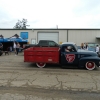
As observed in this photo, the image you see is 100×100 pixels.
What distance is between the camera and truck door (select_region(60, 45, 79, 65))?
341 inches

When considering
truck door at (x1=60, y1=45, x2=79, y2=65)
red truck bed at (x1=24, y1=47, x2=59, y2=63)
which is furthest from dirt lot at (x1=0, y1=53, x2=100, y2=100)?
red truck bed at (x1=24, y1=47, x2=59, y2=63)

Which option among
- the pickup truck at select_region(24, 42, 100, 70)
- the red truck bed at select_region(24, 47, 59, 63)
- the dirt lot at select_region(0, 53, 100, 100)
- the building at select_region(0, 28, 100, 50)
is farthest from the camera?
the building at select_region(0, 28, 100, 50)

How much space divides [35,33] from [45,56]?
59.3ft

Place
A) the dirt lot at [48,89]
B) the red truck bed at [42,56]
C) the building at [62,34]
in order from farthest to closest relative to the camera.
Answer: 1. the building at [62,34]
2. the red truck bed at [42,56]
3. the dirt lot at [48,89]

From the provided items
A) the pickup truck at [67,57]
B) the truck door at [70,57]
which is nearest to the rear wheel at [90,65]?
the pickup truck at [67,57]

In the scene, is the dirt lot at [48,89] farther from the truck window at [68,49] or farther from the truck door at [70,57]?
the truck window at [68,49]

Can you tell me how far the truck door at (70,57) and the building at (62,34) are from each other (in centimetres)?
1739

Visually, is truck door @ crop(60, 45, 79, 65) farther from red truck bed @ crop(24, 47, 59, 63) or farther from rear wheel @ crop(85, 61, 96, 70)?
rear wheel @ crop(85, 61, 96, 70)

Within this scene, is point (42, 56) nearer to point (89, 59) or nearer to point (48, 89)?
point (89, 59)

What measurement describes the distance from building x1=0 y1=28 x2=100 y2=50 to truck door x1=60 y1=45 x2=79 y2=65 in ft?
57.0

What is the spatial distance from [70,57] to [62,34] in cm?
1778

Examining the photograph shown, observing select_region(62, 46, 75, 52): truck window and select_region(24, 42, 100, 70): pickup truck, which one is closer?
select_region(24, 42, 100, 70): pickup truck

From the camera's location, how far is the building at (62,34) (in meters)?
25.9

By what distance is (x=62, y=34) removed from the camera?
26125 millimetres
